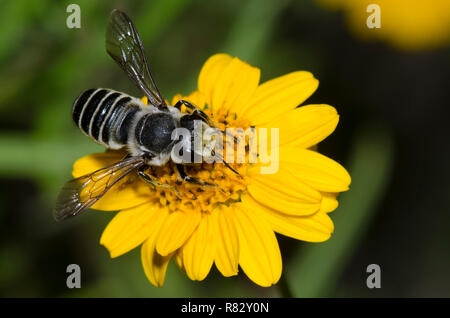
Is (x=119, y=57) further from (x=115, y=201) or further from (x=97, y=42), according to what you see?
(x=97, y=42)

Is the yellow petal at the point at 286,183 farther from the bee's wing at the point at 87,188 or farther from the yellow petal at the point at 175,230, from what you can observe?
the bee's wing at the point at 87,188

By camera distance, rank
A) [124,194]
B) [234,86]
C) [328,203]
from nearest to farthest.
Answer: [328,203] → [124,194] → [234,86]

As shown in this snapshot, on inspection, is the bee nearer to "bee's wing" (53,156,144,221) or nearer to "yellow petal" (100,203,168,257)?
"bee's wing" (53,156,144,221)

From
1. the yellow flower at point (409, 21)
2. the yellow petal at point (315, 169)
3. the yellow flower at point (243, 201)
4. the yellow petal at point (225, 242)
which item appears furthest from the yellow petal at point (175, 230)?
the yellow flower at point (409, 21)

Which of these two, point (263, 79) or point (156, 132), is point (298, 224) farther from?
point (263, 79)

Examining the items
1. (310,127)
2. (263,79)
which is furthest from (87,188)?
(263,79)

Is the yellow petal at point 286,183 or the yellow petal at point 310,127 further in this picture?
the yellow petal at point 310,127
